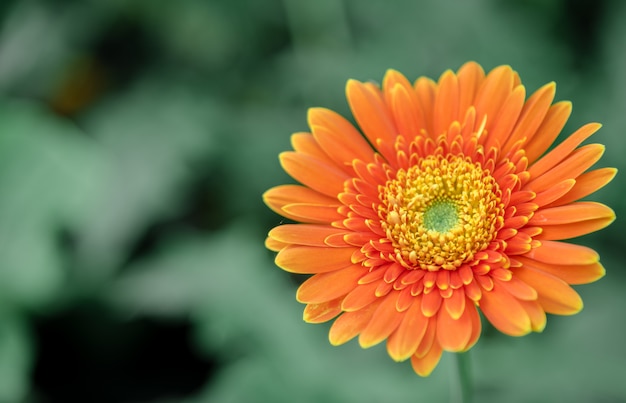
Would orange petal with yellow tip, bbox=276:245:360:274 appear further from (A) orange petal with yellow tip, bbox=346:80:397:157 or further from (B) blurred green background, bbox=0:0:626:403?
(B) blurred green background, bbox=0:0:626:403

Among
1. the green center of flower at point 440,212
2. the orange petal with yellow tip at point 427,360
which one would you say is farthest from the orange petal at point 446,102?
the orange petal with yellow tip at point 427,360

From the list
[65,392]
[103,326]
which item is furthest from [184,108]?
[65,392]

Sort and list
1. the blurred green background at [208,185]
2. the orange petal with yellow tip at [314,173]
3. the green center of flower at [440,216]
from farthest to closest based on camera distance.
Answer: the blurred green background at [208,185], the green center of flower at [440,216], the orange petal with yellow tip at [314,173]

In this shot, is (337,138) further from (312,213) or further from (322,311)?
(322,311)

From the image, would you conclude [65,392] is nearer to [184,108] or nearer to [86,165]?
[86,165]

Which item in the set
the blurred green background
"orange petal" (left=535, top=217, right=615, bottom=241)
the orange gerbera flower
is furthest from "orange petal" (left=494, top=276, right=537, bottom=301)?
the blurred green background

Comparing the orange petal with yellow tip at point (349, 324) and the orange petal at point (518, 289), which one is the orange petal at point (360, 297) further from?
the orange petal at point (518, 289)
